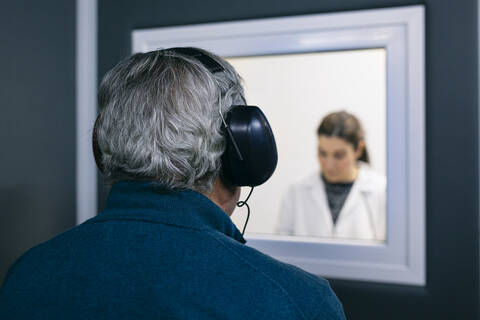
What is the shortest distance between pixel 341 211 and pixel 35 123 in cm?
102

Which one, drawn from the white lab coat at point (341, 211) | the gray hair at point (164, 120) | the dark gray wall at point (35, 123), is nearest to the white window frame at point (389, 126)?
the white lab coat at point (341, 211)

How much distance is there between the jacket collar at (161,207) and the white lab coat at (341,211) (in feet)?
2.48

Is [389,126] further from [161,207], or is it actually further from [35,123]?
[35,123]

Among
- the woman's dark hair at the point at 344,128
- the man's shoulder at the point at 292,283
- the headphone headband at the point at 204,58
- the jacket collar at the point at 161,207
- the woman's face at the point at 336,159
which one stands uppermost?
the headphone headband at the point at 204,58

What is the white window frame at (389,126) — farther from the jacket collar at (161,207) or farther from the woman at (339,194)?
the jacket collar at (161,207)

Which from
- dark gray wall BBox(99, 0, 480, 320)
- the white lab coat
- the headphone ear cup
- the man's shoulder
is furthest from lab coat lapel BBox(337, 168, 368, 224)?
the man's shoulder

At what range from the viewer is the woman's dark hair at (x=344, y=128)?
133 cm

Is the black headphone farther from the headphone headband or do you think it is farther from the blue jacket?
the blue jacket

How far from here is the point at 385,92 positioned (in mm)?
1290

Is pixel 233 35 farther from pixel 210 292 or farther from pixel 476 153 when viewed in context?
pixel 210 292

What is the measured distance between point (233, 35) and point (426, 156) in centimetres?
A: 72

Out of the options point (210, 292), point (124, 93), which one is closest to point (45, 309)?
point (210, 292)

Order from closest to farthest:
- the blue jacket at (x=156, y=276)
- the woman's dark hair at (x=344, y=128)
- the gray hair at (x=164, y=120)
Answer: the blue jacket at (x=156, y=276) < the gray hair at (x=164, y=120) < the woman's dark hair at (x=344, y=128)

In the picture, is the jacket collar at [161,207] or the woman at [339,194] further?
the woman at [339,194]
